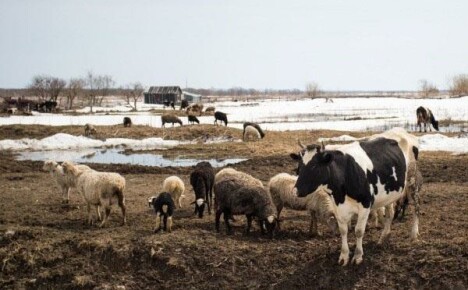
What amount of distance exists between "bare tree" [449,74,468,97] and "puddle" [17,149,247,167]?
71.8 metres

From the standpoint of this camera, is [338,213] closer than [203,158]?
Yes

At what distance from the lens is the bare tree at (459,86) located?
3324 inches

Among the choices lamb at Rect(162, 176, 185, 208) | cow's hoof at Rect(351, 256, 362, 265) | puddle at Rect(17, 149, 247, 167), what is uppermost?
lamb at Rect(162, 176, 185, 208)

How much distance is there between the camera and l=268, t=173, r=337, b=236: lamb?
32.8 ft

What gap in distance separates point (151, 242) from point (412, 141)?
5585 millimetres

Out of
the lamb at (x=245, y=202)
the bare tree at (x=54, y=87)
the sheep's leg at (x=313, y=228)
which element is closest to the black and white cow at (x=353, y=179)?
the sheep's leg at (x=313, y=228)

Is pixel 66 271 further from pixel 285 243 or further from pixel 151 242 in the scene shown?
pixel 285 243

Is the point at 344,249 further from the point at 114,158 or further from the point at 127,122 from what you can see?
the point at 127,122

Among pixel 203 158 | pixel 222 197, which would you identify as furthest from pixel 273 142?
pixel 222 197

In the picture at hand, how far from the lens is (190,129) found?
3562 cm

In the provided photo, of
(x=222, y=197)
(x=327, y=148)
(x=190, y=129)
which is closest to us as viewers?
(x=327, y=148)

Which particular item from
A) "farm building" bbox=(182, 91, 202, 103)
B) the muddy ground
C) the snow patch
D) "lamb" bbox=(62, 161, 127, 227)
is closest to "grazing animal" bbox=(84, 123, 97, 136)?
the snow patch

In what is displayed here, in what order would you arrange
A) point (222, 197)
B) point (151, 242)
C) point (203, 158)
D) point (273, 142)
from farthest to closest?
point (273, 142)
point (203, 158)
point (222, 197)
point (151, 242)

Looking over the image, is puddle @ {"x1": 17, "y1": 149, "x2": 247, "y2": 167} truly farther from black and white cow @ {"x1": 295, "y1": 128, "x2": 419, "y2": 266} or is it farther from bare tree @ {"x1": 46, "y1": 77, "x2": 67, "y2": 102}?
bare tree @ {"x1": 46, "y1": 77, "x2": 67, "y2": 102}
